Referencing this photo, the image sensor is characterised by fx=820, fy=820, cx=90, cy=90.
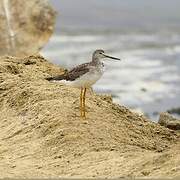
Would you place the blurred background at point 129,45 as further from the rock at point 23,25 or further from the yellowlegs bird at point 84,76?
the yellowlegs bird at point 84,76

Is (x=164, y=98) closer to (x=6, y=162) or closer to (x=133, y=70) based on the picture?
(x=133, y=70)

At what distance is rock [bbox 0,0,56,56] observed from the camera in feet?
59.4

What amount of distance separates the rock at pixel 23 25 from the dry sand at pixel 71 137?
5.00 metres

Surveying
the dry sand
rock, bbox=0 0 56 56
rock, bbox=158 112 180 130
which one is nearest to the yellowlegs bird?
the dry sand

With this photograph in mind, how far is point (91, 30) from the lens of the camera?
129 ft

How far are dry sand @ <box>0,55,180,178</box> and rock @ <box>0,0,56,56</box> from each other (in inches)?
197

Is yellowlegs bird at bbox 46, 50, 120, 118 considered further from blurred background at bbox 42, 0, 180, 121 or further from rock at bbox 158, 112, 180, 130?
blurred background at bbox 42, 0, 180, 121

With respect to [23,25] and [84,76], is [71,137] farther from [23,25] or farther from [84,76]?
[23,25]

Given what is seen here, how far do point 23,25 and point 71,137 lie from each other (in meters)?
8.19

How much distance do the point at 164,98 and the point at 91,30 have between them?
683 inches

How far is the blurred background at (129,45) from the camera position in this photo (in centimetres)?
2314

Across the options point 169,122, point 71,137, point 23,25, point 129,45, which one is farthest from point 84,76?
point 129,45

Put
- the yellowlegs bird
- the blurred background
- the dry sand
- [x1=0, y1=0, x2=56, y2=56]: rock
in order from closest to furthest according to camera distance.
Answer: the dry sand < the yellowlegs bird < [x1=0, y1=0, x2=56, y2=56]: rock < the blurred background


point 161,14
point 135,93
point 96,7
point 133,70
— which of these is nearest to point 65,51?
point 133,70
